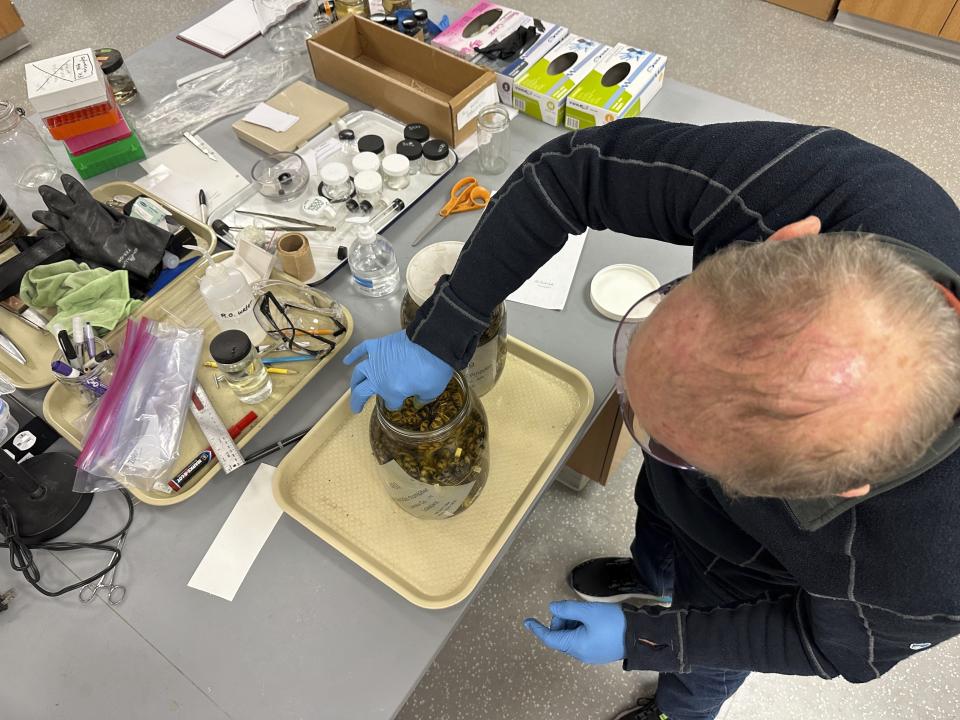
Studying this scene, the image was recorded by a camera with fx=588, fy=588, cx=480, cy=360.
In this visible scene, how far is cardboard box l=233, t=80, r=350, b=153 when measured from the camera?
4.39ft

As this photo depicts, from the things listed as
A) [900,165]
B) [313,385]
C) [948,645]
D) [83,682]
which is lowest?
[948,645]

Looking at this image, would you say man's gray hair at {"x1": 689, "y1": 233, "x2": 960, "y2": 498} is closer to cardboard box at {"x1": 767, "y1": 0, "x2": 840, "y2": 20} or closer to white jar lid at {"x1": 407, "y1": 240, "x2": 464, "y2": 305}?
white jar lid at {"x1": 407, "y1": 240, "x2": 464, "y2": 305}

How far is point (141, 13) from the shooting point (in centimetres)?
296

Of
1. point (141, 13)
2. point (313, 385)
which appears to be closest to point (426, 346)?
point (313, 385)

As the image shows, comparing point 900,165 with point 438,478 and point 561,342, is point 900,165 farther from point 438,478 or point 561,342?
point 438,478

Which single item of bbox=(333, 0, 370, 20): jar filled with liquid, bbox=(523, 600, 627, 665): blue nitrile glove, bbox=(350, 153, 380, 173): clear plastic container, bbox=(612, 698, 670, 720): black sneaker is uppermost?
bbox=(333, 0, 370, 20): jar filled with liquid

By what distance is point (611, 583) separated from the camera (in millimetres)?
1467

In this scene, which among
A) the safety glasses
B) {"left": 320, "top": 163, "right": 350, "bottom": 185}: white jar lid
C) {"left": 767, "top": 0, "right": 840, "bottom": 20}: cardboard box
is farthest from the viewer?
{"left": 767, "top": 0, "right": 840, "bottom": 20}: cardboard box

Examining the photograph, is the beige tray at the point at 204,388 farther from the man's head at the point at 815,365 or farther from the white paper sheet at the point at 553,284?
the man's head at the point at 815,365

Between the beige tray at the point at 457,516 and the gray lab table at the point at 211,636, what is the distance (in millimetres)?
31

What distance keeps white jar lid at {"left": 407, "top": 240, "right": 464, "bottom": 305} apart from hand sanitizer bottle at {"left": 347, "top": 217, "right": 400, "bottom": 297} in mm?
170

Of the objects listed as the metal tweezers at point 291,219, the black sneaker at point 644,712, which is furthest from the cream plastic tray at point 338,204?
the black sneaker at point 644,712

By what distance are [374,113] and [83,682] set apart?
1201mm

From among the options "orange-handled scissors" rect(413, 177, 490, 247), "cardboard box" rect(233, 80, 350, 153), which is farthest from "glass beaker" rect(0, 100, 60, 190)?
"orange-handled scissors" rect(413, 177, 490, 247)
